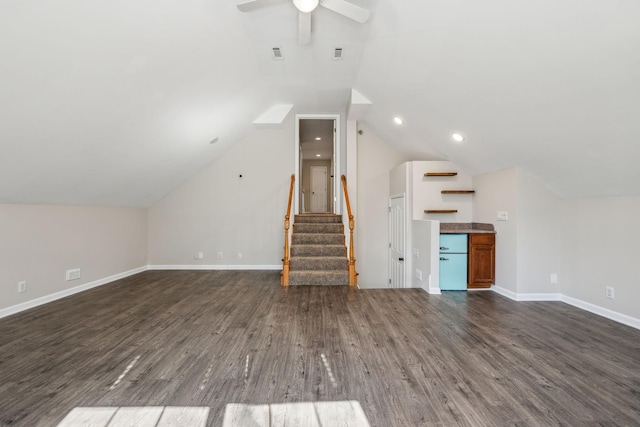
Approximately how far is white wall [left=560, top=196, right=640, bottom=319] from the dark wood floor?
0.30m

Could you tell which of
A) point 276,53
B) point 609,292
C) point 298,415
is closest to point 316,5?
point 276,53

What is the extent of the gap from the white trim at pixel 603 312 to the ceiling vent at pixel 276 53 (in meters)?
4.91

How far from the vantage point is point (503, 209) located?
4.15 meters

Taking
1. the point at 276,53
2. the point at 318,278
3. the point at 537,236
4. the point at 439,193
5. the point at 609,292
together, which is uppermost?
the point at 276,53

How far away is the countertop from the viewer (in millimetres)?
4344

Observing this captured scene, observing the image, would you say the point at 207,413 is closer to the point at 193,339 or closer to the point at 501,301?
the point at 193,339

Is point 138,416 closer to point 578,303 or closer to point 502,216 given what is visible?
point 502,216

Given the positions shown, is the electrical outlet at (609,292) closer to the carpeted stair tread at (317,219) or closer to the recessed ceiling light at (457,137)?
the recessed ceiling light at (457,137)

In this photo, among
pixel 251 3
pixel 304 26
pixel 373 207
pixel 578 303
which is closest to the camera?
pixel 251 3

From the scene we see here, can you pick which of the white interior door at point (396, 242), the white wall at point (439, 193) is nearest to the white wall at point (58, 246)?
the white interior door at point (396, 242)

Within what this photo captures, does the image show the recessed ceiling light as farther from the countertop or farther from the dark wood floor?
the dark wood floor

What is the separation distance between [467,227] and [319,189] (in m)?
5.99

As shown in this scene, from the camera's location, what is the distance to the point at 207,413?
1.67m

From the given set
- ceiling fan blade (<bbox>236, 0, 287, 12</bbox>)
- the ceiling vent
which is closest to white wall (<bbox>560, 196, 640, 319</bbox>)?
ceiling fan blade (<bbox>236, 0, 287, 12</bbox>)
